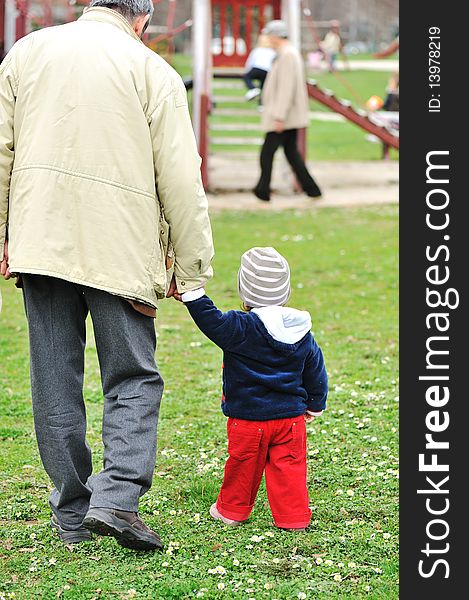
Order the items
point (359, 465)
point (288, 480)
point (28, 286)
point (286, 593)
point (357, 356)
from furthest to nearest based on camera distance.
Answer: point (357, 356)
point (359, 465)
point (288, 480)
point (28, 286)
point (286, 593)

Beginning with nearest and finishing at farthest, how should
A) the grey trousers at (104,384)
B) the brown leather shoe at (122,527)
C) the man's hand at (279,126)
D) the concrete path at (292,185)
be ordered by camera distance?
the brown leather shoe at (122,527)
the grey trousers at (104,384)
the man's hand at (279,126)
the concrete path at (292,185)

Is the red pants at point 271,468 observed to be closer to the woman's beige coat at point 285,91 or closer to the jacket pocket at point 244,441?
the jacket pocket at point 244,441

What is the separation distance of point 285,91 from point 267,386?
31.1ft

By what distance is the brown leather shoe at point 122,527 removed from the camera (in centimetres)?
375

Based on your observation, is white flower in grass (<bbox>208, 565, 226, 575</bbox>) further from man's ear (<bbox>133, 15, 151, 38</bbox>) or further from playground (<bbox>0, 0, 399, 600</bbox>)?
man's ear (<bbox>133, 15, 151, 38</bbox>)

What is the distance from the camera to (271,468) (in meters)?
4.25

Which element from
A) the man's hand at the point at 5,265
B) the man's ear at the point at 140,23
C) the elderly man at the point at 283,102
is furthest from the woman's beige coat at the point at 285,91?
the man's hand at the point at 5,265

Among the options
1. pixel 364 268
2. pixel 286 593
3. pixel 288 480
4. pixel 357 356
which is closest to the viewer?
pixel 286 593

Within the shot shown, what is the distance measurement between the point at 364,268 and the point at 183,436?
4760 mm

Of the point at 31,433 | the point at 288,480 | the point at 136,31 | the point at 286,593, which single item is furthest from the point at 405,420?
the point at 31,433

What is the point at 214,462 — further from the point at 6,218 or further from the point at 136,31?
the point at 136,31

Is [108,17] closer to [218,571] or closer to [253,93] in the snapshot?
[218,571]

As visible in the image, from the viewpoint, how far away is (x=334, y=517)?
4.32 meters

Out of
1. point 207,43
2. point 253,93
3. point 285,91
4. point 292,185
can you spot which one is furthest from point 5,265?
point 253,93
